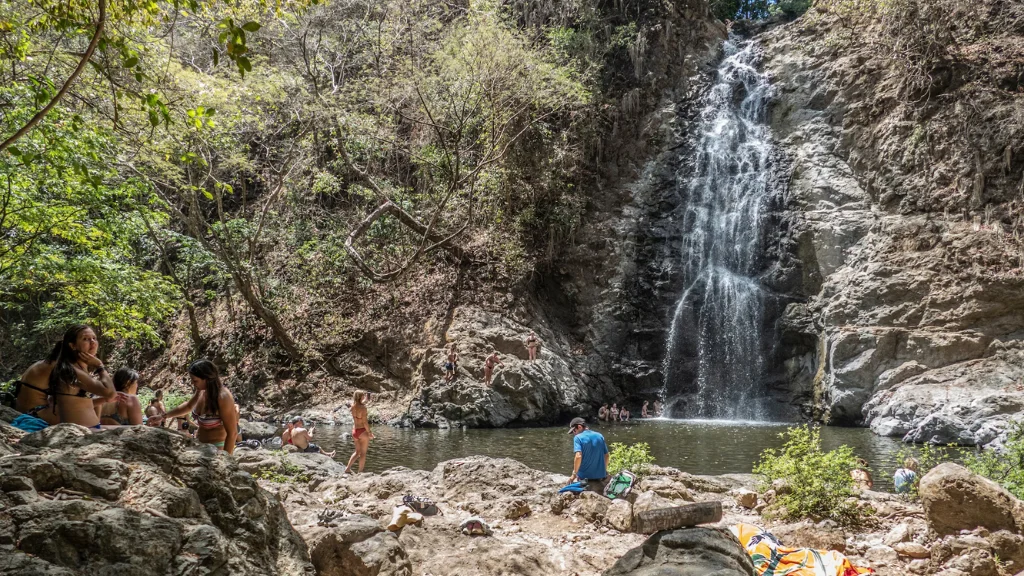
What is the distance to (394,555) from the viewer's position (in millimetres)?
4297

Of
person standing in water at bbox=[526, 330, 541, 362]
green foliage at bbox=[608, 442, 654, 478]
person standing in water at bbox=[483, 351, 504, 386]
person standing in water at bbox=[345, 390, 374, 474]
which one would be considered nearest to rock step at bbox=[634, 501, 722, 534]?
green foliage at bbox=[608, 442, 654, 478]

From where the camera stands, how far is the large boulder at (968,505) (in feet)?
16.1

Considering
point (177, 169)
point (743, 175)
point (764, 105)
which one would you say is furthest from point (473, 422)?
point (764, 105)

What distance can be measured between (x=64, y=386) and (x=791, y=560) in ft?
19.0

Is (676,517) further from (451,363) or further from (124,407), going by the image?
(451,363)

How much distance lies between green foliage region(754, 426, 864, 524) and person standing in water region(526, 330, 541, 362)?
38.0 feet

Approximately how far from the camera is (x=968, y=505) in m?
4.99

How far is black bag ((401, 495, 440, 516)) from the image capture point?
6.10 meters

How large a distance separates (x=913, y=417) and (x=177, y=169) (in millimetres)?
19421

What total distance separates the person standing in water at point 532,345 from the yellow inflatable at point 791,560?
12.8 metres

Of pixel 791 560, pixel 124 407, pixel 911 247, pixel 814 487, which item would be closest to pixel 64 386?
pixel 124 407

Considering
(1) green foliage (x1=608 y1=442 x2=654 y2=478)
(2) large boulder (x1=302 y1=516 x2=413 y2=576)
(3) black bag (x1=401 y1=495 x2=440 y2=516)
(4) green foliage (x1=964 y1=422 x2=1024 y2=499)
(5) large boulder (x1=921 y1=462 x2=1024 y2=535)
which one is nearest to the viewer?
(2) large boulder (x1=302 y1=516 x2=413 y2=576)

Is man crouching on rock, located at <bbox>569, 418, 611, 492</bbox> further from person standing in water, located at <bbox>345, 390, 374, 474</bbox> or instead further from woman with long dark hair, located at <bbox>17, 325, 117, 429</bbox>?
woman with long dark hair, located at <bbox>17, 325, 117, 429</bbox>

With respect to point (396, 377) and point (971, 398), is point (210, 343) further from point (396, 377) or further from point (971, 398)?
point (971, 398)
